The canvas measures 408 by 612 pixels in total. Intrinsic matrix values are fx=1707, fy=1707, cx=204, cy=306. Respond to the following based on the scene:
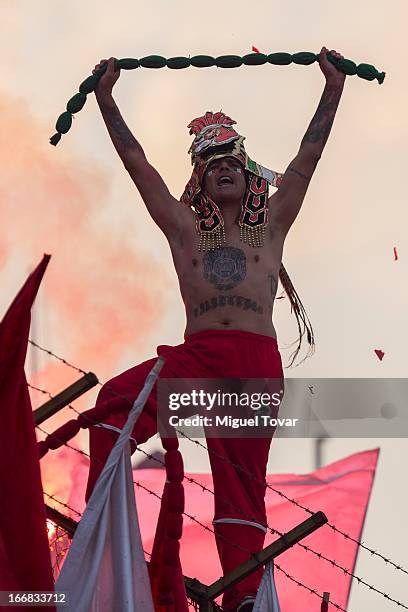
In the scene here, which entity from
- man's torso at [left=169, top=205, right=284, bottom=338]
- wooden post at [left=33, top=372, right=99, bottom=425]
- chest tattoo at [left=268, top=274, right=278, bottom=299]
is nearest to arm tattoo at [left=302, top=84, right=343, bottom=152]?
man's torso at [left=169, top=205, right=284, bottom=338]

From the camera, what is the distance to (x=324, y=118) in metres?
13.9

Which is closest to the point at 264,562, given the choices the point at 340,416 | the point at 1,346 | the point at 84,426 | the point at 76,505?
the point at 84,426

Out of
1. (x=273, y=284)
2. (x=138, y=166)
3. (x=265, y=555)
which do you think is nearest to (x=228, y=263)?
(x=273, y=284)

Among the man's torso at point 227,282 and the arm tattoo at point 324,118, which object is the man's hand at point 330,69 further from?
the man's torso at point 227,282

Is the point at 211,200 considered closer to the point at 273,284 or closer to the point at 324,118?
the point at 273,284

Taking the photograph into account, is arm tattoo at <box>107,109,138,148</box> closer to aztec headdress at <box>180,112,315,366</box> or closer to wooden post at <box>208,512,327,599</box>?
aztec headdress at <box>180,112,315,366</box>

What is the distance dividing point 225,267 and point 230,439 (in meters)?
1.33

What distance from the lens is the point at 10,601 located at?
10367mm

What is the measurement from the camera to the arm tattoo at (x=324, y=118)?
13883 millimetres

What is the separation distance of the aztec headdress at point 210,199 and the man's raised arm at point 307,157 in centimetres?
12

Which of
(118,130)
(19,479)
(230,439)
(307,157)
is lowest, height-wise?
(19,479)

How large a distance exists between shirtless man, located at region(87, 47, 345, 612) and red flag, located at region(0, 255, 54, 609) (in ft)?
5.43

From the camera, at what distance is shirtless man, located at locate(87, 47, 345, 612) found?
1270 centimetres

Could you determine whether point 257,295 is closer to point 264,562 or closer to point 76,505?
point 264,562
